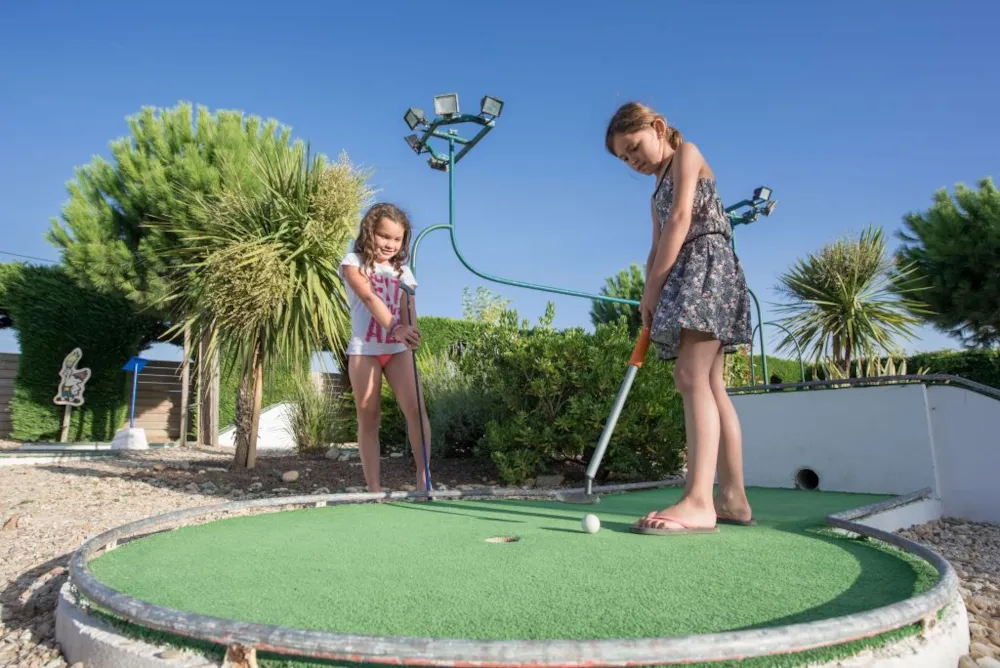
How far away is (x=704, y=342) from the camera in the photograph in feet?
7.61

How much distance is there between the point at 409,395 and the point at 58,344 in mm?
12672

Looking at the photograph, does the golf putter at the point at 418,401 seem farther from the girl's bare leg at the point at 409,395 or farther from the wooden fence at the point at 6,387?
the wooden fence at the point at 6,387

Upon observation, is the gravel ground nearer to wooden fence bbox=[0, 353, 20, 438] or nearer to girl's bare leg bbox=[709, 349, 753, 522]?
girl's bare leg bbox=[709, 349, 753, 522]

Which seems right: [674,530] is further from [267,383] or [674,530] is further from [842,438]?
[267,383]

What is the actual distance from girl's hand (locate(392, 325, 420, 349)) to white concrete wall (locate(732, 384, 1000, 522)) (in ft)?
8.65

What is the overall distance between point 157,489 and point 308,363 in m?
1.81

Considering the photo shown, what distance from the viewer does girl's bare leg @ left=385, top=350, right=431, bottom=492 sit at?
3725 millimetres

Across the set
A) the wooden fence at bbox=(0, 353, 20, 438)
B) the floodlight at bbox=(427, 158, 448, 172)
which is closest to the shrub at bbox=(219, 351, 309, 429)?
the floodlight at bbox=(427, 158, 448, 172)

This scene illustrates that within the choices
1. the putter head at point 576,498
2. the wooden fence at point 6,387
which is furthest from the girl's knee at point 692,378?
the wooden fence at point 6,387

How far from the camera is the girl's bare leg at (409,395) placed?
372 centimetres

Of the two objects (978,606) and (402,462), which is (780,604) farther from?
(402,462)

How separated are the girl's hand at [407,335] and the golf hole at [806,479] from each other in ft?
9.24

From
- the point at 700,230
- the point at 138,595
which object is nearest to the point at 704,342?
the point at 700,230

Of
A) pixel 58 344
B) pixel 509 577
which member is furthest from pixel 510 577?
pixel 58 344
